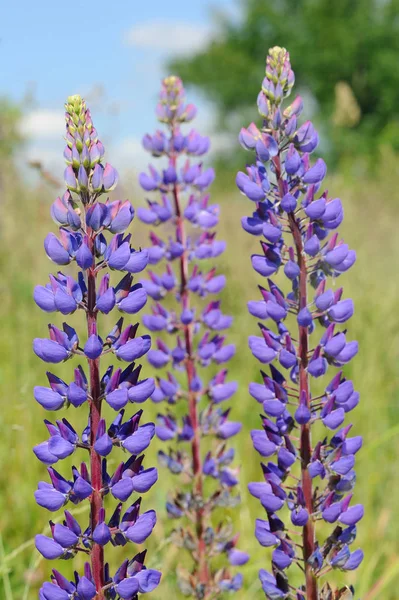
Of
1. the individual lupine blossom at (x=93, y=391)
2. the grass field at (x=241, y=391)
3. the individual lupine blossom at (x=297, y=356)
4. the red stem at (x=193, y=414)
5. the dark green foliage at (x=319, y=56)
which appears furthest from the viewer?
the dark green foliage at (x=319, y=56)

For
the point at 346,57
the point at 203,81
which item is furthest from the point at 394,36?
the point at 203,81

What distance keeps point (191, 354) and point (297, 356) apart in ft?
2.59

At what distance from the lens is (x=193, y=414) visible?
243 centimetres

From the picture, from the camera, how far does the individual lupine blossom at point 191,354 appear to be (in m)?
2.36

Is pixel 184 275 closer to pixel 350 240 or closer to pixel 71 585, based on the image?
pixel 71 585

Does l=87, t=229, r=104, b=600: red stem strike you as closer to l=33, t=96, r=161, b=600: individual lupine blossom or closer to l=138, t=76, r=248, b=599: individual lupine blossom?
l=33, t=96, r=161, b=600: individual lupine blossom

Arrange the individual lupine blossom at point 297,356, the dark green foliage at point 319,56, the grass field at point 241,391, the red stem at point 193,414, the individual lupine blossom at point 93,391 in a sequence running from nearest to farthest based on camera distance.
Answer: the individual lupine blossom at point 93,391 < the individual lupine blossom at point 297,356 < the red stem at point 193,414 < the grass field at point 241,391 < the dark green foliage at point 319,56

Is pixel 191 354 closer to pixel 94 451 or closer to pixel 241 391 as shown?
pixel 94 451

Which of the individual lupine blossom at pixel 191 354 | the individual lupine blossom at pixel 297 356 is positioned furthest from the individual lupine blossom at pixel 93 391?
the individual lupine blossom at pixel 191 354

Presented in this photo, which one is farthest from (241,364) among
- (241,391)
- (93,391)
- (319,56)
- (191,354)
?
(319,56)

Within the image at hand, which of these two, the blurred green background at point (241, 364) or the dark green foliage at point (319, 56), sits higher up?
the dark green foliage at point (319, 56)

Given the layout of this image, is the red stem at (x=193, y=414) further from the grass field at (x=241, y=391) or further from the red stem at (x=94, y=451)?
the red stem at (x=94, y=451)

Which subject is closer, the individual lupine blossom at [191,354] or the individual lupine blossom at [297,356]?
the individual lupine blossom at [297,356]

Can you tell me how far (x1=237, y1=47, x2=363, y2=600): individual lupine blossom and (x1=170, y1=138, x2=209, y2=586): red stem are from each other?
672 mm
